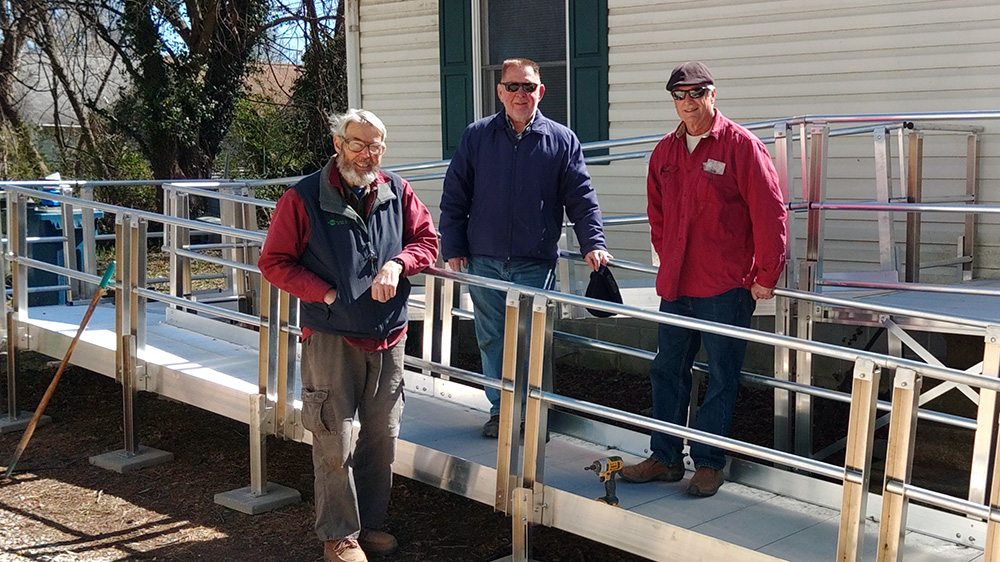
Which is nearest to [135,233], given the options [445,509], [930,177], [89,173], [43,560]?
[43,560]

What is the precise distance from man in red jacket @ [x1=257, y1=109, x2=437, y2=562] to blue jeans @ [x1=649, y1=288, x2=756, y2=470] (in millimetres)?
1063

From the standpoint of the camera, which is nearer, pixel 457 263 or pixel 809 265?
pixel 457 263

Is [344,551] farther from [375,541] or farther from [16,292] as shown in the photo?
[16,292]

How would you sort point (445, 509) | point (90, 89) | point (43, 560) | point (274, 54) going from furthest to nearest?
point (90, 89), point (274, 54), point (445, 509), point (43, 560)

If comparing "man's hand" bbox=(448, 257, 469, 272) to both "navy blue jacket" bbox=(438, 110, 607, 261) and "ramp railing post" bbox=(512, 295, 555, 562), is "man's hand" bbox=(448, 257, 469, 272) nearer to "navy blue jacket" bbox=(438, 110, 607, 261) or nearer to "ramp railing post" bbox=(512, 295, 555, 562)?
"navy blue jacket" bbox=(438, 110, 607, 261)

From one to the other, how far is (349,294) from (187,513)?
1967 mm

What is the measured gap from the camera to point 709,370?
14.1ft

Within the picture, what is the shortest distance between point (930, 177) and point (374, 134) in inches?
173

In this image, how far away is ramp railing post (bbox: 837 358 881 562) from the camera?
128 inches

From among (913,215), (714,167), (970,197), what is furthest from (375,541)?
(970,197)

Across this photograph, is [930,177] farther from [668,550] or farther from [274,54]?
[274,54]

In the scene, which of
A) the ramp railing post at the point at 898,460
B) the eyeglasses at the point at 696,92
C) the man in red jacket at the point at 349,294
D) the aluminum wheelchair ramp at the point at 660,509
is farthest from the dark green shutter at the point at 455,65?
the ramp railing post at the point at 898,460

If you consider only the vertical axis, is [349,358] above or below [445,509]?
above

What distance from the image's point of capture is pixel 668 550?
380 centimetres
